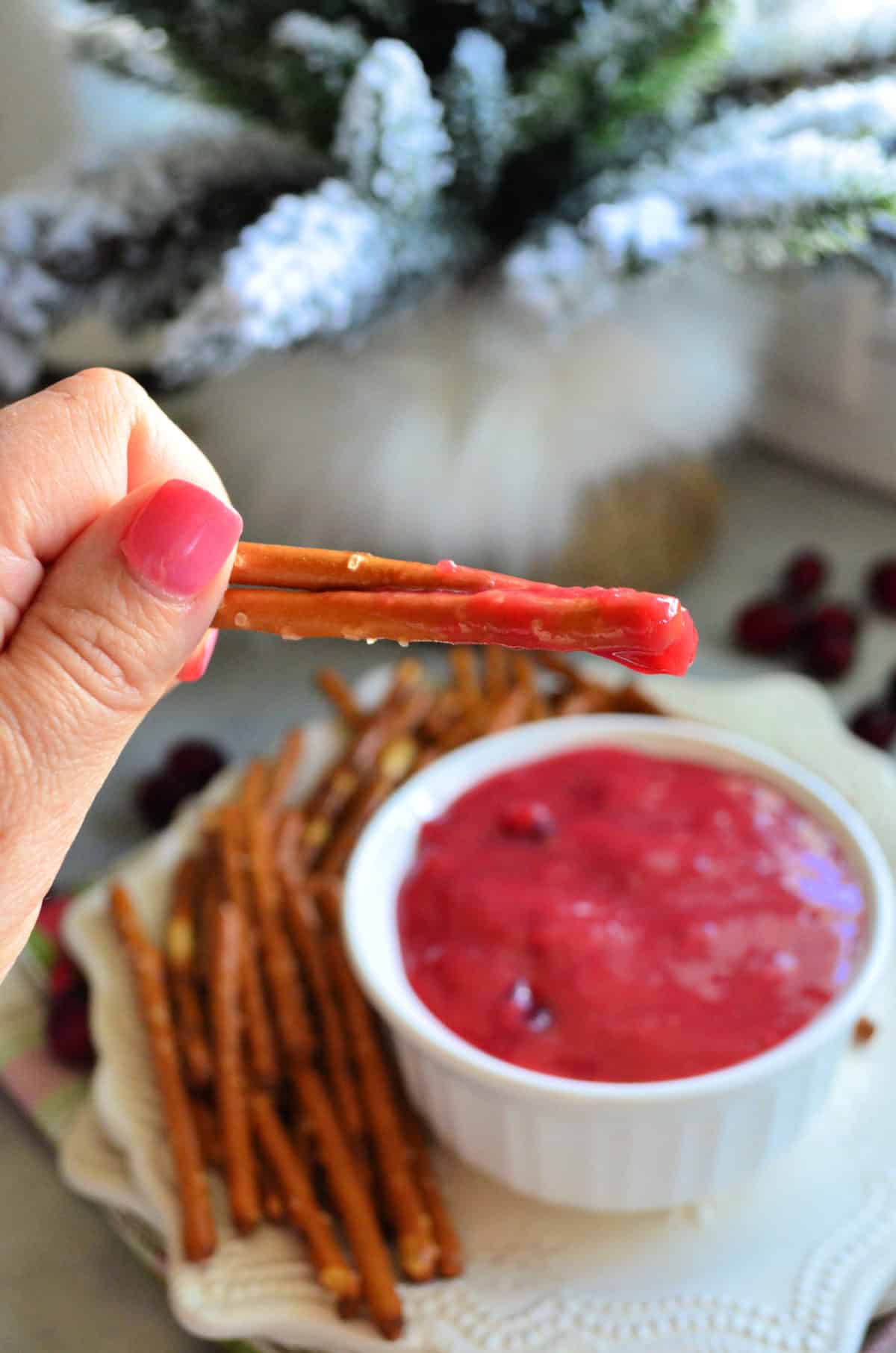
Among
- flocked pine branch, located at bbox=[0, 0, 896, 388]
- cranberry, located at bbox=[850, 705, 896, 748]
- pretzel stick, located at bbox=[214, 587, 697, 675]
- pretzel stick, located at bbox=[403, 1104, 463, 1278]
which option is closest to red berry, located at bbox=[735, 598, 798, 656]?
cranberry, located at bbox=[850, 705, 896, 748]

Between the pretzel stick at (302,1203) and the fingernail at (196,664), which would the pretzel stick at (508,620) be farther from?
the pretzel stick at (302,1203)

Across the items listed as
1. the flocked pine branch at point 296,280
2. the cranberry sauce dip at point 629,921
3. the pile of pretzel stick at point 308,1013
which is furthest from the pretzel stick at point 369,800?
the flocked pine branch at point 296,280

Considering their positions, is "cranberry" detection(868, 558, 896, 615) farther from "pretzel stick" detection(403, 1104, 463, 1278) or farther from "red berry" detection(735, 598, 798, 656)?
"pretzel stick" detection(403, 1104, 463, 1278)

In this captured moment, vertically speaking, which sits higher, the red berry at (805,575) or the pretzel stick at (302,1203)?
the red berry at (805,575)

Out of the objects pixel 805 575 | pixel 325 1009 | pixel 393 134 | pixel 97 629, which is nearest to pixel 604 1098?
pixel 325 1009

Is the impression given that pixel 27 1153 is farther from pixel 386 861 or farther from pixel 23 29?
pixel 23 29

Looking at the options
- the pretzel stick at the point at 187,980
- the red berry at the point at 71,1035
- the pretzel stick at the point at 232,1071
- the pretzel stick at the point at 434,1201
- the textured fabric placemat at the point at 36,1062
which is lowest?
the textured fabric placemat at the point at 36,1062
